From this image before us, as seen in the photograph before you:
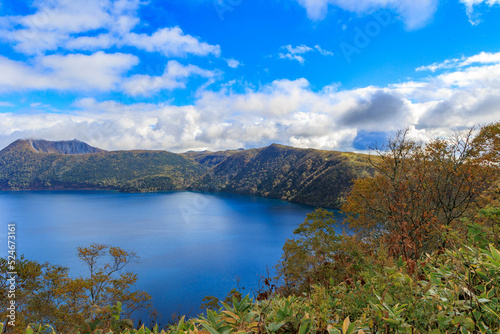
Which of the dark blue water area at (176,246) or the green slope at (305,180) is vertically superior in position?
the green slope at (305,180)

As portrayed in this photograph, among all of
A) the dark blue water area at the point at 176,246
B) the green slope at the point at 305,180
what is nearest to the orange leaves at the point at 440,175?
the dark blue water area at the point at 176,246

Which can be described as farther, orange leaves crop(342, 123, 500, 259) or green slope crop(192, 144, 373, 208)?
green slope crop(192, 144, 373, 208)

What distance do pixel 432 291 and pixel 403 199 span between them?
26.5 feet

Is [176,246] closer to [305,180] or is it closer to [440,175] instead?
[440,175]

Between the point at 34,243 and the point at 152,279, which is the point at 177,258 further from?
the point at 34,243

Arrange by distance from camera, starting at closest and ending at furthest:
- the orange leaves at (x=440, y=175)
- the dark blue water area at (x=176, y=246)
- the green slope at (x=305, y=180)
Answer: the orange leaves at (x=440, y=175) < the dark blue water area at (x=176, y=246) < the green slope at (x=305, y=180)

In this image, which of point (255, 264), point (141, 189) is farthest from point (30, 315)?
point (141, 189)

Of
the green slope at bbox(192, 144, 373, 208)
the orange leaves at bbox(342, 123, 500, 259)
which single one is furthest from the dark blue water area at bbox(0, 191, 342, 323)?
the green slope at bbox(192, 144, 373, 208)

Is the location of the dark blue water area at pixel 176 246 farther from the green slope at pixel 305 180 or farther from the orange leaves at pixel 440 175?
the green slope at pixel 305 180

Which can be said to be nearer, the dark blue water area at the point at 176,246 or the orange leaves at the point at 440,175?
the orange leaves at the point at 440,175

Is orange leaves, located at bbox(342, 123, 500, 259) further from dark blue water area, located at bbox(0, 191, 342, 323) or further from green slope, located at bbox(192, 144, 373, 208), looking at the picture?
green slope, located at bbox(192, 144, 373, 208)

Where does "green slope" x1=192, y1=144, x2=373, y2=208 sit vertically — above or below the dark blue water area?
above

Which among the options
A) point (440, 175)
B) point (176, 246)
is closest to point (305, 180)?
point (176, 246)

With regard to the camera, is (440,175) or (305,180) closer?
(440,175)
